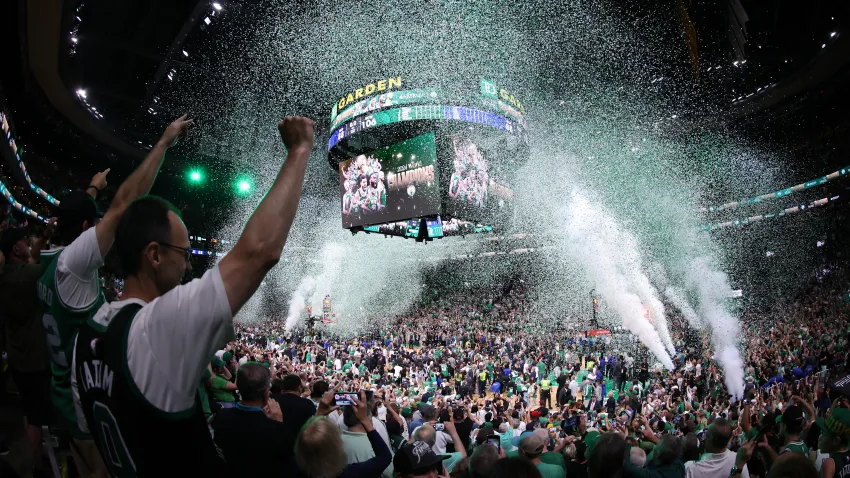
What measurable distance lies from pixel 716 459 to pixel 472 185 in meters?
18.3

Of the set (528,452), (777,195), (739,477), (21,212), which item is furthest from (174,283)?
(777,195)

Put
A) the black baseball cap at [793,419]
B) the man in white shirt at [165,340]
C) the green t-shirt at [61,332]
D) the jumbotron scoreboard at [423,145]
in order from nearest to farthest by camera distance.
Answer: the man in white shirt at [165,340]
the green t-shirt at [61,332]
the black baseball cap at [793,419]
the jumbotron scoreboard at [423,145]

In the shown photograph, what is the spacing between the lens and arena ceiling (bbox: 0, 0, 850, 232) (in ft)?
55.4

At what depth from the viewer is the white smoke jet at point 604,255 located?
29781mm

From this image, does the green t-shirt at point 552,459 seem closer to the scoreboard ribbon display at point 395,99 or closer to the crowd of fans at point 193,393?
the crowd of fans at point 193,393

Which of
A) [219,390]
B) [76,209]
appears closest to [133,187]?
[76,209]

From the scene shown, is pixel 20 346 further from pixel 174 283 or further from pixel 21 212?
pixel 21 212

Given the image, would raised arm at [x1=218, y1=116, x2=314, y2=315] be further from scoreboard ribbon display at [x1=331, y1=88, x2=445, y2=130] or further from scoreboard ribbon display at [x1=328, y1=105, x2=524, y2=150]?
scoreboard ribbon display at [x1=331, y1=88, x2=445, y2=130]

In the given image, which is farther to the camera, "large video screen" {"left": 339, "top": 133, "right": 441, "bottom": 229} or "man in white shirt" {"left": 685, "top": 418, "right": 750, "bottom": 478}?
"large video screen" {"left": 339, "top": 133, "right": 441, "bottom": 229}

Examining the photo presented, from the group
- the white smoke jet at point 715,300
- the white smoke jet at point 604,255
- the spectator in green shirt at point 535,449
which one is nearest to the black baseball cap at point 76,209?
the spectator in green shirt at point 535,449

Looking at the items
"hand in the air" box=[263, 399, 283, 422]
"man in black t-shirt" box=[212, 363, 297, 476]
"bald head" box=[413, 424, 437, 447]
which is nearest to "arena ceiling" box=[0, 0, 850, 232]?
"hand in the air" box=[263, 399, 283, 422]

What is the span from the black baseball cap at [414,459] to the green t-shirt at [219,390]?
8.19 feet

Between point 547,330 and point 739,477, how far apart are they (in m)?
30.9

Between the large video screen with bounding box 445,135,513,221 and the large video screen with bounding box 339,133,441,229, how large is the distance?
84 centimetres
